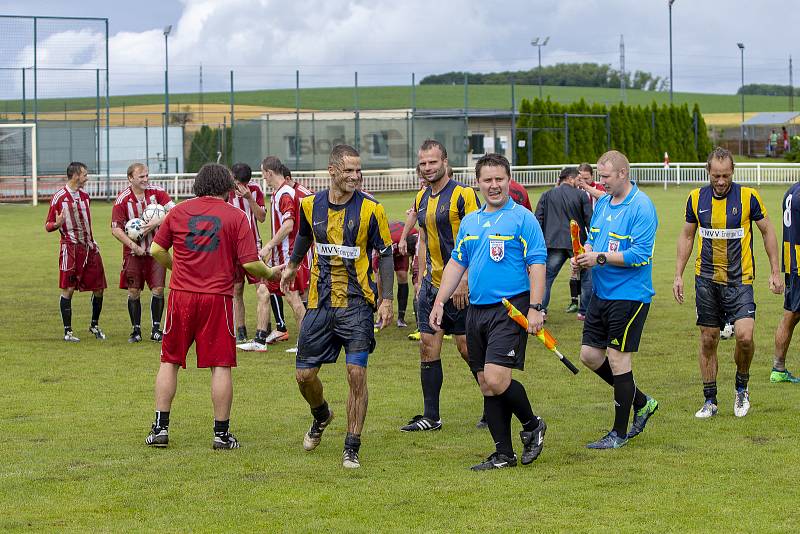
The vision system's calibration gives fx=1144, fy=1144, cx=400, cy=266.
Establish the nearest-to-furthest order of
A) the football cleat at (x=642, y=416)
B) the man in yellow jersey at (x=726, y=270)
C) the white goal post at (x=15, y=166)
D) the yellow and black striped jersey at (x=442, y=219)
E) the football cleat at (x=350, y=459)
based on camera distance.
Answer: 1. the football cleat at (x=350, y=459)
2. the football cleat at (x=642, y=416)
3. the yellow and black striped jersey at (x=442, y=219)
4. the man in yellow jersey at (x=726, y=270)
5. the white goal post at (x=15, y=166)

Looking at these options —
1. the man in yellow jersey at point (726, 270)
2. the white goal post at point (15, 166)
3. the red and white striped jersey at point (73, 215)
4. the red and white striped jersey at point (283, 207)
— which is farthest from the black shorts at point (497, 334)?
the white goal post at point (15, 166)

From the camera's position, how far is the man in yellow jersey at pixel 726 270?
8.69 metres

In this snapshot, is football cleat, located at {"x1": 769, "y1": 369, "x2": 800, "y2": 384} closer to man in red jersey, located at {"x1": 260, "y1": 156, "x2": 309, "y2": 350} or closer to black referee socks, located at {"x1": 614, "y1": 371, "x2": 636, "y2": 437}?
black referee socks, located at {"x1": 614, "y1": 371, "x2": 636, "y2": 437}

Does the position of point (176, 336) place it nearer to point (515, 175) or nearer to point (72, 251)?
point (72, 251)

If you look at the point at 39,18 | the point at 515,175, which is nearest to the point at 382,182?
the point at 515,175

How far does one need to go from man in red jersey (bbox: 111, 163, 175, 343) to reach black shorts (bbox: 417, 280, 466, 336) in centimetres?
481

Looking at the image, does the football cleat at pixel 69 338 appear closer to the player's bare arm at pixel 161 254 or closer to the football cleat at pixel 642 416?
the player's bare arm at pixel 161 254

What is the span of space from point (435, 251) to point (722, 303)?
2251 millimetres

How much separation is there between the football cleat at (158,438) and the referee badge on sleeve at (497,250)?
8.40ft

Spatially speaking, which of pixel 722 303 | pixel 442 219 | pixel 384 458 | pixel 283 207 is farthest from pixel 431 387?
pixel 283 207

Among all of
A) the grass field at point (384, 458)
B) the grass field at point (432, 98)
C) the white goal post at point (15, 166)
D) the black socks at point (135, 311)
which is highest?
the grass field at point (432, 98)

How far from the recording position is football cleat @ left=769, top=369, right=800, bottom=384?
10.2 meters

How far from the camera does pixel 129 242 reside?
12672 millimetres

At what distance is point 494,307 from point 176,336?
2.20 metres
